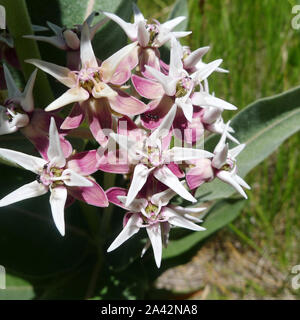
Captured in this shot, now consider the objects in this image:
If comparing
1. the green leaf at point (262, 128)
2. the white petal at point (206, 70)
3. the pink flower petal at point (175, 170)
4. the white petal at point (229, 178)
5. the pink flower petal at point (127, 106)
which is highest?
the white petal at point (206, 70)

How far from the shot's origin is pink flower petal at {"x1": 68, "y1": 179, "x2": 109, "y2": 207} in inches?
28.5

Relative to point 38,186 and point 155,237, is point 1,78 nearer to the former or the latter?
point 38,186

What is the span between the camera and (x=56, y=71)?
0.73 m

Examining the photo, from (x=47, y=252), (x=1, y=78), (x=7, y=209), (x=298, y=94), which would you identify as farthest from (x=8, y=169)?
(x=298, y=94)

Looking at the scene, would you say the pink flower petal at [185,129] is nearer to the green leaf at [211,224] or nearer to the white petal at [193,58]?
the white petal at [193,58]

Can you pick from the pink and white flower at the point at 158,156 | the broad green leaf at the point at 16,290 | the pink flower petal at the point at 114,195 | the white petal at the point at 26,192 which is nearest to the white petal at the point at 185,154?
the pink and white flower at the point at 158,156

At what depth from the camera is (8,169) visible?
1.13 metres

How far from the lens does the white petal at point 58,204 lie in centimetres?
69

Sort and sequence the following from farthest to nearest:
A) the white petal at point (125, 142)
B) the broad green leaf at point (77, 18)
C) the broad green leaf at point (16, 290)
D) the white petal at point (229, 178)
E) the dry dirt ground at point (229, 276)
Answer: the dry dirt ground at point (229, 276) → the broad green leaf at point (16, 290) → the broad green leaf at point (77, 18) → the white petal at point (229, 178) → the white petal at point (125, 142)

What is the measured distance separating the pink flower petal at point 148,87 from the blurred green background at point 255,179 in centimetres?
70

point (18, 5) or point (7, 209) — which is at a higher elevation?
point (18, 5)
